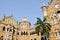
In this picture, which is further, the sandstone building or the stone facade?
the stone facade

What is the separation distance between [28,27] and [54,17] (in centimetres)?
1136

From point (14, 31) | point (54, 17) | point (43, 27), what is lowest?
point (14, 31)

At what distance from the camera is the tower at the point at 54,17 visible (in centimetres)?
5169

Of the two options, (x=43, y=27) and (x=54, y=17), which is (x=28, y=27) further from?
(x=43, y=27)

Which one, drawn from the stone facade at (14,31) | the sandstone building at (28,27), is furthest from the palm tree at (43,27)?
the stone facade at (14,31)

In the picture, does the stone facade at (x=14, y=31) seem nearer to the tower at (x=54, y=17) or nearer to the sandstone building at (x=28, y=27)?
the sandstone building at (x=28, y=27)

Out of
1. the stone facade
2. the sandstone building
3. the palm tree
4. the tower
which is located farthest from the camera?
the stone facade

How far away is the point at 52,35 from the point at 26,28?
11508mm

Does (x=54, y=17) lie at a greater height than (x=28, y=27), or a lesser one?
greater

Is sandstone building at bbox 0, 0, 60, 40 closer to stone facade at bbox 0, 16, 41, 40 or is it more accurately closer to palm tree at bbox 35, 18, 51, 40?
stone facade at bbox 0, 16, 41, 40

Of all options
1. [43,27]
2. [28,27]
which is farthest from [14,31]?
[43,27]

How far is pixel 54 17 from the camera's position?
55406 millimetres

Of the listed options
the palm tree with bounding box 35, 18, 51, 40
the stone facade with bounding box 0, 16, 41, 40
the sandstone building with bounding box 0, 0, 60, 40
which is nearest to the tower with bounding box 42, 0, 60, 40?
the sandstone building with bounding box 0, 0, 60, 40

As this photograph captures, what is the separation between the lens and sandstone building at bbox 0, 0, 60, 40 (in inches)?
2073
